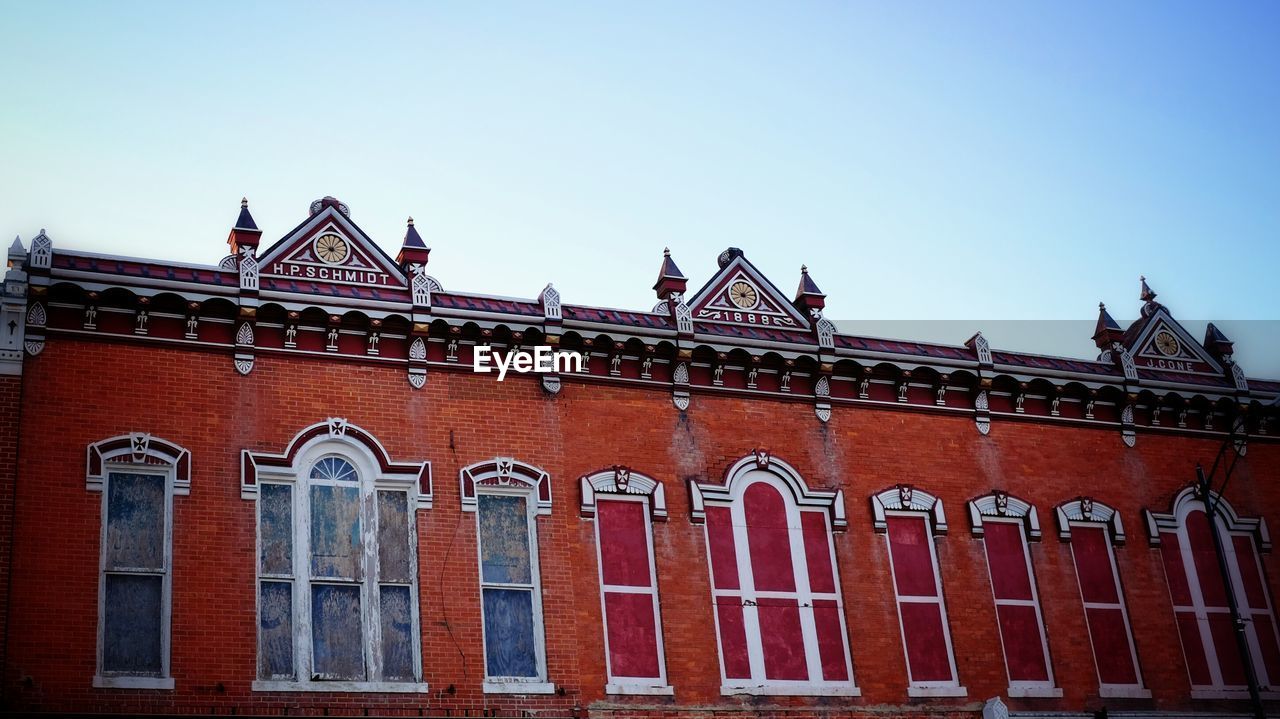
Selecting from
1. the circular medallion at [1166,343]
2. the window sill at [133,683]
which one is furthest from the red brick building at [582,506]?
the circular medallion at [1166,343]

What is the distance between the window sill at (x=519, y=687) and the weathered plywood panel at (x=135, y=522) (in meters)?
4.85

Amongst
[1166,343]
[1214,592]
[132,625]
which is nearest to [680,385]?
[132,625]

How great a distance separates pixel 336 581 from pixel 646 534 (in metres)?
4.91

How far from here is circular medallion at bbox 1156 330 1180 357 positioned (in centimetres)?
2867

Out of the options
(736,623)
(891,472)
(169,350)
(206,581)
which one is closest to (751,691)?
(736,623)

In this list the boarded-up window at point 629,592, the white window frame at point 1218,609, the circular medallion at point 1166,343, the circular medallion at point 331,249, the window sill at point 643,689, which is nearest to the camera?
the window sill at point 643,689

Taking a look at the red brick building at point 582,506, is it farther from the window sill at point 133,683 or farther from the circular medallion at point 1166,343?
the circular medallion at point 1166,343

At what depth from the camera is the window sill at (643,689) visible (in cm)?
2189

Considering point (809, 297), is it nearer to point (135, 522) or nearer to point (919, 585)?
point (919, 585)

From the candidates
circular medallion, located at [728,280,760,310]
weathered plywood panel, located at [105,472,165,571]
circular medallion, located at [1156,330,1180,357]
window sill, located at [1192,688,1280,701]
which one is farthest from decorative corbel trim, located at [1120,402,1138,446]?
weathered plywood panel, located at [105,472,165,571]

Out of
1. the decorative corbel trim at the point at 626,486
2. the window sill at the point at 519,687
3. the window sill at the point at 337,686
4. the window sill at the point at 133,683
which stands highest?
the decorative corbel trim at the point at 626,486

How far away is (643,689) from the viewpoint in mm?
22031

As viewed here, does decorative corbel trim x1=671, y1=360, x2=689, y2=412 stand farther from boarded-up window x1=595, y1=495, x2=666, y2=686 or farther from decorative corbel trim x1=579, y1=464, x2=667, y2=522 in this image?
boarded-up window x1=595, y1=495, x2=666, y2=686

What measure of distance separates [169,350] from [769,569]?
9.75 metres
